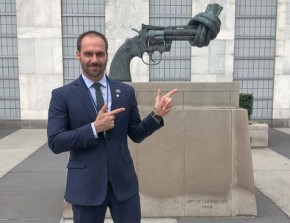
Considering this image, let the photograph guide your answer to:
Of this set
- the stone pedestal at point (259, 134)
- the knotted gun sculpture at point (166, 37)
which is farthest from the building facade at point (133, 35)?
the knotted gun sculpture at point (166, 37)

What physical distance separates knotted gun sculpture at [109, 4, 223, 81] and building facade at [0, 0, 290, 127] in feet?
23.2

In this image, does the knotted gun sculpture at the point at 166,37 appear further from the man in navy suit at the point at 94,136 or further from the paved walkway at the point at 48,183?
the man in navy suit at the point at 94,136

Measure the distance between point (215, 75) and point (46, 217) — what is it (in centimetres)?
888

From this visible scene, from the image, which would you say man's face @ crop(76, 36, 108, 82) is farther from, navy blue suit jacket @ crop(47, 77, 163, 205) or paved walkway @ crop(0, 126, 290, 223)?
paved walkway @ crop(0, 126, 290, 223)

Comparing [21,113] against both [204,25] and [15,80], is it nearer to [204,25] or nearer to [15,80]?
Result: [15,80]

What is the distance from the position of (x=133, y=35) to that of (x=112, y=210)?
9.94 meters

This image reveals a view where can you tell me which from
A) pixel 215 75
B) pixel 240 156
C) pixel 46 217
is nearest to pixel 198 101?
pixel 240 156

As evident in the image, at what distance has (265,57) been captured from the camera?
1248 cm

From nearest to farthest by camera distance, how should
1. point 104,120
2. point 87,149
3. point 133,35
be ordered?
point 104,120, point 87,149, point 133,35

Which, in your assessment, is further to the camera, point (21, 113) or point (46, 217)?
point (21, 113)

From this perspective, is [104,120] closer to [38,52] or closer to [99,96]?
[99,96]

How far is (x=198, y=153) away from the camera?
4406 millimetres

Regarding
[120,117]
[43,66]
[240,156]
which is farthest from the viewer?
[43,66]

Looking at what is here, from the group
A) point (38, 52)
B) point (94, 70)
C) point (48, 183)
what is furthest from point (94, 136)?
point (38, 52)
